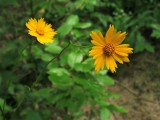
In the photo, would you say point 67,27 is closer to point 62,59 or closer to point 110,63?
point 62,59

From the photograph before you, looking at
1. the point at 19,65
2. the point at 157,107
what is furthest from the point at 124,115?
the point at 19,65

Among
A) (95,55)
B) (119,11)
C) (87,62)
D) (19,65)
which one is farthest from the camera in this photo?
(19,65)

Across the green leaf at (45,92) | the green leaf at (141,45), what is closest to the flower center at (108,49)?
the green leaf at (45,92)

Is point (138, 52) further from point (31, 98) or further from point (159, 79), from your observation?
point (31, 98)

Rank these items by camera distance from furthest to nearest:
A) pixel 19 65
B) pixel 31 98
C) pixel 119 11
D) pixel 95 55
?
1. pixel 19 65
2. pixel 119 11
3. pixel 31 98
4. pixel 95 55

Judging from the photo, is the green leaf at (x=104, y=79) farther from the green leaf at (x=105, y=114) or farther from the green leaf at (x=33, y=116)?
the green leaf at (x=33, y=116)

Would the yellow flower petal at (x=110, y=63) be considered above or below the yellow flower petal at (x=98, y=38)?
below

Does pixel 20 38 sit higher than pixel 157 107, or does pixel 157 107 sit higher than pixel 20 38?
pixel 20 38

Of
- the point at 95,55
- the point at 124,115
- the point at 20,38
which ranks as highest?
the point at 20,38

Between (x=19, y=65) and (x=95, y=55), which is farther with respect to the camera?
(x=19, y=65)
